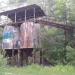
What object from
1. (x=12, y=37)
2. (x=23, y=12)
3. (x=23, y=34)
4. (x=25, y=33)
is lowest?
(x=12, y=37)

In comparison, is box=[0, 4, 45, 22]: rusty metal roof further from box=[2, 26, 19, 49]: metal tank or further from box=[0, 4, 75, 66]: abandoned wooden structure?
box=[2, 26, 19, 49]: metal tank

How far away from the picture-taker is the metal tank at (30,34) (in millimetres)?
33656

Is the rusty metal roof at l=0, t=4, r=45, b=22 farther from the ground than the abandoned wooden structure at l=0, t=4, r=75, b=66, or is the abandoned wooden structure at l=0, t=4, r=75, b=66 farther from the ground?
the rusty metal roof at l=0, t=4, r=45, b=22

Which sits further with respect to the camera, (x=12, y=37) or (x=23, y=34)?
(x=12, y=37)

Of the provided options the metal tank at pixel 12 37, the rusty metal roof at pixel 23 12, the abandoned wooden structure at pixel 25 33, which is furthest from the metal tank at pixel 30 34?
the rusty metal roof at pixel 23 12

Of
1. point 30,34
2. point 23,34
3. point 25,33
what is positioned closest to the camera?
point 30,34

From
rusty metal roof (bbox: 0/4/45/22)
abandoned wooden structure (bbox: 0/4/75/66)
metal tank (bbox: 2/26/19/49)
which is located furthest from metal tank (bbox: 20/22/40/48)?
rusty metal roof (bbox: 0/4/45/22)

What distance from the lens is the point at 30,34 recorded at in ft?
111

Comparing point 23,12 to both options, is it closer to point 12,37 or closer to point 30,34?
point 12,37

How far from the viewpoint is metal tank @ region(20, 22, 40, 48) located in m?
33.7

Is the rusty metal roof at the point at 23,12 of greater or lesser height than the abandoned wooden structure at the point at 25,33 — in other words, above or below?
above

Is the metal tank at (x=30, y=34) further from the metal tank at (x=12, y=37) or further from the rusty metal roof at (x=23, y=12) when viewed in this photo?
the rusty metal roof at (x=23, y=12)

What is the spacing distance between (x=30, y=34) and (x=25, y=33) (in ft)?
2.61

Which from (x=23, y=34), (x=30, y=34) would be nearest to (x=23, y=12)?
(x=23, y=34)
